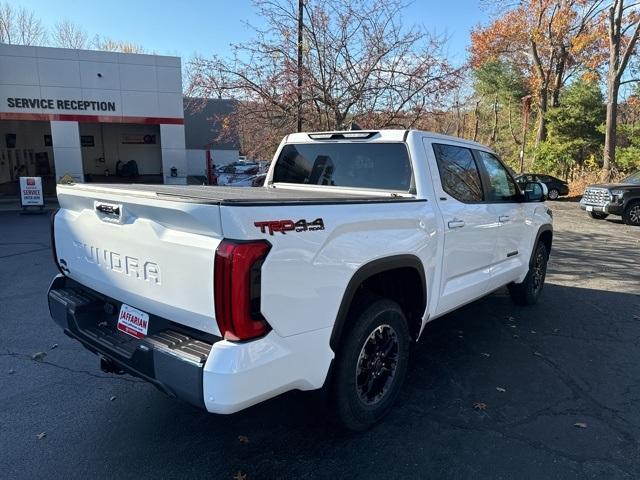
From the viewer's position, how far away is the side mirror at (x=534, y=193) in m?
5.02

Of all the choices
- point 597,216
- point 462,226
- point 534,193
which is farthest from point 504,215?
point 597,216

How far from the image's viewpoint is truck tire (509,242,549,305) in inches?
220

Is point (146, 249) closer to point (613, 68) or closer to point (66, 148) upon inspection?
point (66, 148)

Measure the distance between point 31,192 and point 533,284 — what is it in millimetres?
15251

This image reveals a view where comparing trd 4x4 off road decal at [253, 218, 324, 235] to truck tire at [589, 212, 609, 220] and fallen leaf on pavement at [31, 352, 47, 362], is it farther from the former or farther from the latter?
truck tire at [589, 212, 609, 220]

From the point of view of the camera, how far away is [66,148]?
1966 centimetres

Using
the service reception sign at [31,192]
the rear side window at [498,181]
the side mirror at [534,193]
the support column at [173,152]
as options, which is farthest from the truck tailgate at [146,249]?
the support column at [173,152]

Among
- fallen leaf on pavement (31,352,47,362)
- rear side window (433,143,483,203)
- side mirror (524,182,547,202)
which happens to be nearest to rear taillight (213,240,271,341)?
rear side window (433,143,483,203)

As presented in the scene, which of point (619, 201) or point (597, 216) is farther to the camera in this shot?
point (597, 216)

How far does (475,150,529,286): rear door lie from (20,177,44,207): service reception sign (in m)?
14.7

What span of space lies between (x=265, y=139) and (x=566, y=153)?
2401 centimetres

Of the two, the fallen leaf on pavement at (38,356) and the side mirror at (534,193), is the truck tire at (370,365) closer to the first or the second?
the side mirror at (534,193)

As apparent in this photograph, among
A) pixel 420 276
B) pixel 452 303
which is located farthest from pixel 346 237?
pixel 452 303

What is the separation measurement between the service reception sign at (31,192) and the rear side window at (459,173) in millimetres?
14739
